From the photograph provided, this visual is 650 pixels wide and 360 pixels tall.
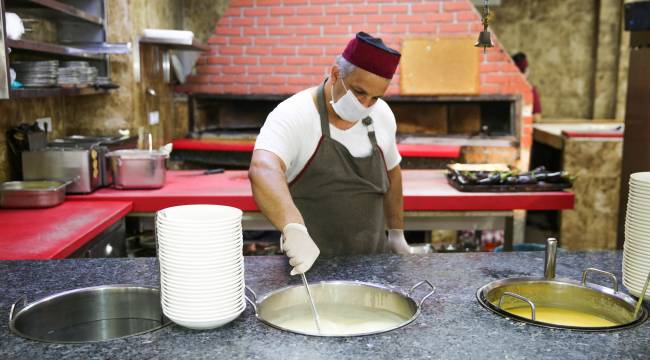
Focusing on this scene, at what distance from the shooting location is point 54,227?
291cm

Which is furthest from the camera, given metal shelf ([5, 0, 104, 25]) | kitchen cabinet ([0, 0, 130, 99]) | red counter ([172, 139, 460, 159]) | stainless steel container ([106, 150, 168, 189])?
red counter ([172, 139, 460, 159])

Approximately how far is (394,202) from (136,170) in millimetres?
1624

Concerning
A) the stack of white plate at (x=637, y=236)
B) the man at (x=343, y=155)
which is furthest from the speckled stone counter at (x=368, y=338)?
the man at (x=343, y=155)

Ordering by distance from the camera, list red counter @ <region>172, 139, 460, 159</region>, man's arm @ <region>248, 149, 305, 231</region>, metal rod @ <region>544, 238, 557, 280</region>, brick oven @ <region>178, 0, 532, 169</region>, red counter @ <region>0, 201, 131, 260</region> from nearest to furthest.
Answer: metal rod @ <region>544, 238, 557, 280</region> < man's arm @ <region>248, 149, 305, 231</region> < red counter @ <region>0, 201, 131, 260</region> < red counter @ <region>172, 139, 460, 159</region> < brick oven @ <region>178, 0, 532, 169</region>

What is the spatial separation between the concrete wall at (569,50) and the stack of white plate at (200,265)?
30.6 ft

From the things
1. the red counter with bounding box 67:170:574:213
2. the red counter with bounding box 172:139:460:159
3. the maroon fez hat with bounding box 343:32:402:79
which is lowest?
the red counter with bounding box 67:170:574:213

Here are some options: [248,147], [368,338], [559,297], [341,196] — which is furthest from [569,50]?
[368,338]

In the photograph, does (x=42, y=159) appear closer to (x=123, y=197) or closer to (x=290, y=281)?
(x=123, y=197)

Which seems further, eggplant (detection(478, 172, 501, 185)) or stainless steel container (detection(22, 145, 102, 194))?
eggplant (detection(478, 172, 501, 185))

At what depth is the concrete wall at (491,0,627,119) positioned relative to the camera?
32.0 feet

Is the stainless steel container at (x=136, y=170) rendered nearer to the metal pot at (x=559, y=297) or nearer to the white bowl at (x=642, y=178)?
the metal pot at (x=559, y=297)

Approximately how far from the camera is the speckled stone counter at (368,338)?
1340 mm

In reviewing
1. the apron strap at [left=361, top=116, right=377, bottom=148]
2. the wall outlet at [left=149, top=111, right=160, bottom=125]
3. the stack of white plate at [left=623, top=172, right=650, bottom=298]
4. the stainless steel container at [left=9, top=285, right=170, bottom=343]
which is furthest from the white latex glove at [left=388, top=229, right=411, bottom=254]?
the wall outlet at [left=149, top=111, right=160, bottom=125]

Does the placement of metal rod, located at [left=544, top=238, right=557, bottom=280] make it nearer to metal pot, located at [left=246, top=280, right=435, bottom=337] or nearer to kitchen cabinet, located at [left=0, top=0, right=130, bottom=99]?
metal pot, located at [left=246, top=280, right=435, bottom=337]
